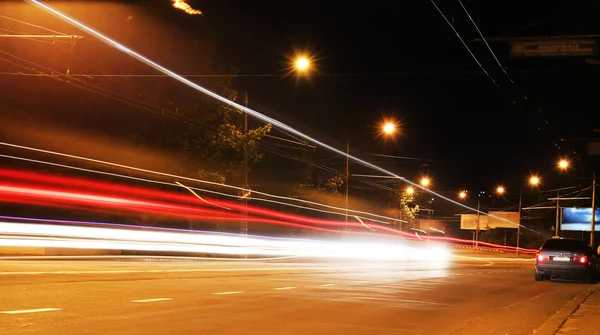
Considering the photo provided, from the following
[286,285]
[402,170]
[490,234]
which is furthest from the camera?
[490,234]

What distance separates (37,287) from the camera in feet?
44.4

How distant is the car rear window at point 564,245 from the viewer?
26.4 meters

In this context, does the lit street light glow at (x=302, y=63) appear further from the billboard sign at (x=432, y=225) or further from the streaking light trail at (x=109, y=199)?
the billboard sign at (x=432, y=225)

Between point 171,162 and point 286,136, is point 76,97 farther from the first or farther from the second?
point 286,136

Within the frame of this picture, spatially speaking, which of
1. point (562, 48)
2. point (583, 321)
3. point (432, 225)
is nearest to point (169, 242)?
point (562, 48)

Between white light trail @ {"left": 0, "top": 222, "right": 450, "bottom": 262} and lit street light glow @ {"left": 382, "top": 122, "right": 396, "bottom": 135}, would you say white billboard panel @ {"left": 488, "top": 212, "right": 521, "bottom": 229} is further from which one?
lit street light glow @ {"left": 382, "top": 122, "right": 396, "bottom": 135}

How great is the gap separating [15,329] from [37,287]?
5032 mm

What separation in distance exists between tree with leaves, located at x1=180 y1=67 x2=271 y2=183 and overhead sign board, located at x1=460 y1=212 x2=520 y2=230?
62.5 metres

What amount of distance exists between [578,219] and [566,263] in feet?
189

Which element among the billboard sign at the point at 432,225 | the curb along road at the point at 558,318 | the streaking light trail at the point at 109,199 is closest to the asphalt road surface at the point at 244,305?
the curb along road at the point at 558,318

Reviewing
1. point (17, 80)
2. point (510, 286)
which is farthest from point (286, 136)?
point (510, 286)

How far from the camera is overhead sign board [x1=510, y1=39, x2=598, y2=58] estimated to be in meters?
15.8

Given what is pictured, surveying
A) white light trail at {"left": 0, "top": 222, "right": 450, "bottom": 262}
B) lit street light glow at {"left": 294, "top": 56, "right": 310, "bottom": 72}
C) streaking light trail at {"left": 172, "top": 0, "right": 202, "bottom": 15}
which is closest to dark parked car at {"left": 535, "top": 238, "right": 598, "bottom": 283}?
lit street light glow at {"left": 294, "top": 56, "right": 310, "bottom": 72}

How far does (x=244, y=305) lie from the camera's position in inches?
500
